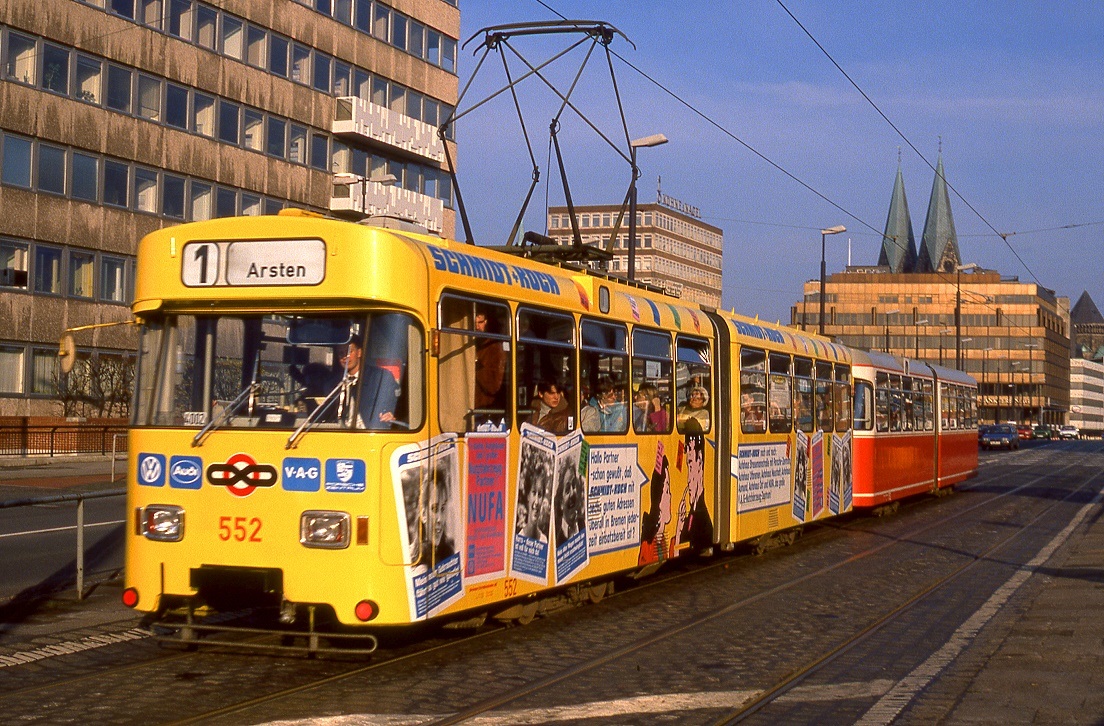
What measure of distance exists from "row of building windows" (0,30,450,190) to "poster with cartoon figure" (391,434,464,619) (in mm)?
33878

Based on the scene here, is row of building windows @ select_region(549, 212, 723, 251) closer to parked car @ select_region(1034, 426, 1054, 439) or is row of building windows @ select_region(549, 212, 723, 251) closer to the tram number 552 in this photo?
parked car @ select_region(1034, 426, 1054, 439)

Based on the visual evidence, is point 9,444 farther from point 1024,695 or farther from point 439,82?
point 1024,695

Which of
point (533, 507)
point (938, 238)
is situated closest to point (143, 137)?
point (533, 507)

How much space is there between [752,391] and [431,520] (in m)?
7.69

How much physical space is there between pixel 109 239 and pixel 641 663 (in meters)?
36.6

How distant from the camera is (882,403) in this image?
882 inches

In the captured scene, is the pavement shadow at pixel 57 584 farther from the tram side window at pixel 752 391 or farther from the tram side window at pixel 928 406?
the tram side window at pixel 928 406

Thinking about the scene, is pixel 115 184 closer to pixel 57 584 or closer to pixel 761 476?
pixel 761 476

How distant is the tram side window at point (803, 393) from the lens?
17922 mm

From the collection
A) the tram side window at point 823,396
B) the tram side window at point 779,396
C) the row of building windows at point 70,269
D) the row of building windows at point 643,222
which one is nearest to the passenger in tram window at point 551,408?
the tram side window at point 779,396

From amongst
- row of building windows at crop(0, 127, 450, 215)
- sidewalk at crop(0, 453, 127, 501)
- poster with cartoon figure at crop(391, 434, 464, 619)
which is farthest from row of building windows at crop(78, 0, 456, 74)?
poster with cartoon figure at crop(391, 434, 464, 619)

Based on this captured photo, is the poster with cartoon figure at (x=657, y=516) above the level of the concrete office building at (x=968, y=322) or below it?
below

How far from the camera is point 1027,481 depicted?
120 ft

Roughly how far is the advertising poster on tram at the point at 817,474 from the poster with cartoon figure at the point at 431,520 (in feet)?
33.6
